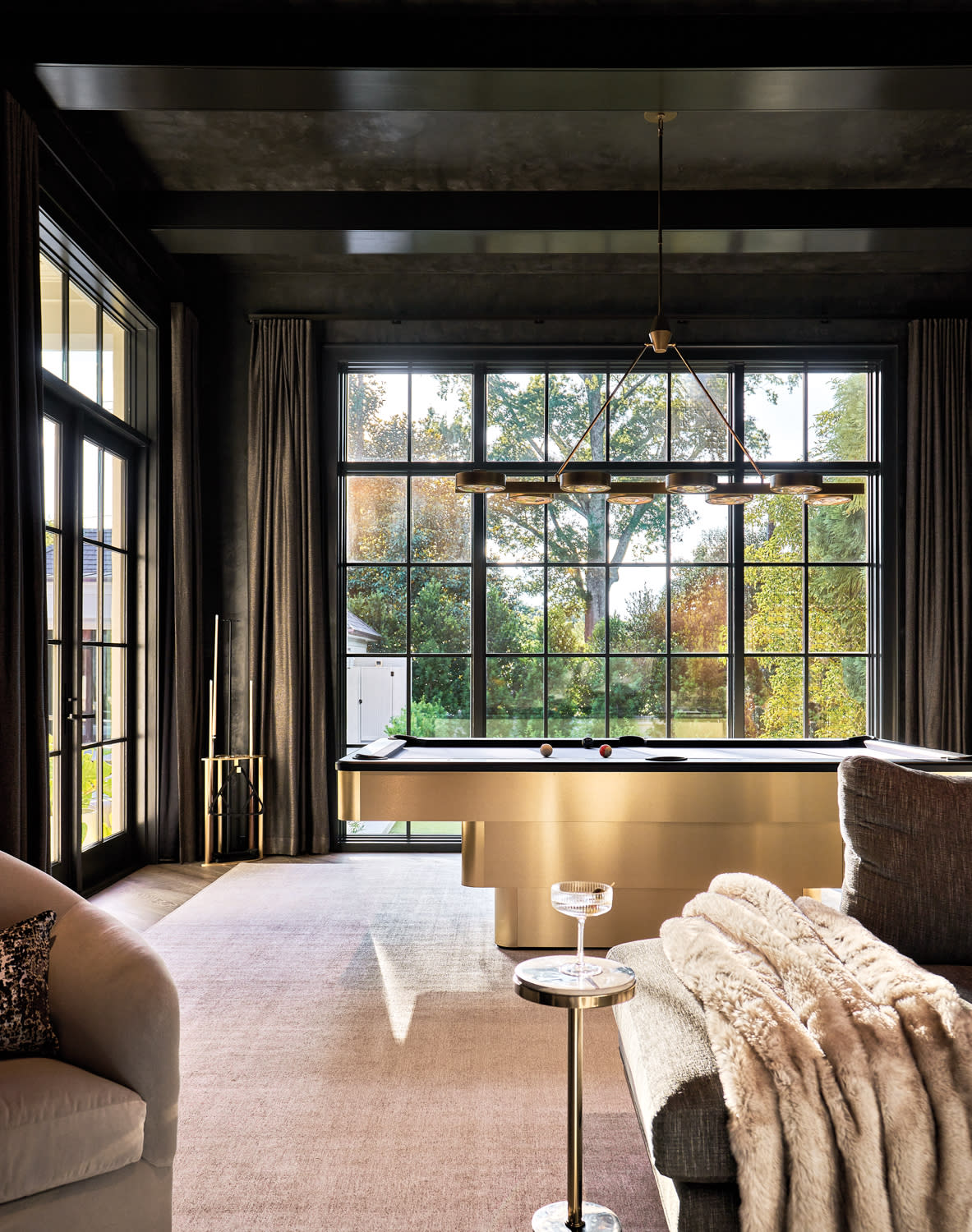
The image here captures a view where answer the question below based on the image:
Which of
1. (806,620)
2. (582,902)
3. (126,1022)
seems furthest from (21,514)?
(806,620)

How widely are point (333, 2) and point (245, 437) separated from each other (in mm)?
3125

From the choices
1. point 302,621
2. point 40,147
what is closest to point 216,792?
point 302,621

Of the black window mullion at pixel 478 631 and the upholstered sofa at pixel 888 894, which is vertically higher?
the black window mullion at pixel 478 631

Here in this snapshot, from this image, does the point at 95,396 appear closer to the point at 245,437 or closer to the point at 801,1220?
the point at 245,437

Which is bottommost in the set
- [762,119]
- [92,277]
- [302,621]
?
[302,621]

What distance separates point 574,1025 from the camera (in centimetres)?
201

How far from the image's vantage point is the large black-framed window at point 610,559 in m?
6.27

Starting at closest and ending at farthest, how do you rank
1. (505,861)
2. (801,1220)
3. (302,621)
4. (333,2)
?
(801,1220) < (333,2) < (505,861) < (302,621)

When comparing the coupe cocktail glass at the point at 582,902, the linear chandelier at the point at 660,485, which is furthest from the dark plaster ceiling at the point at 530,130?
the coupe cocktail glass at the point at 582,902

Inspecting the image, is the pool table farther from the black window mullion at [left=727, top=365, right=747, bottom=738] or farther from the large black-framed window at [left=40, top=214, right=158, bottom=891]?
the black window mullion at [left=727, top=365, right=747, bottom=738]

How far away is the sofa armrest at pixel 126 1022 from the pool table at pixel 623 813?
1.73 meters

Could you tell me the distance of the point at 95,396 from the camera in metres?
5.12

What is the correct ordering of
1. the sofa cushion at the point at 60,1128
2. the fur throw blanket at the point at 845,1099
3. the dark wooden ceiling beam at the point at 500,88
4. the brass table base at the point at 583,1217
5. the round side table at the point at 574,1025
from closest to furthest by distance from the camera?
the fur throw blanket at the point at 845,1099
the sofa cushion at the point at 60,1128
the round side table at the point at 574,1025
the brass table base at the point at 583,1217
the dark wooden ceiling beam at the point at 500,88

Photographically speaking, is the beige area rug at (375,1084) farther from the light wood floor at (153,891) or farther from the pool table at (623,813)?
the pool table at (623,813)
